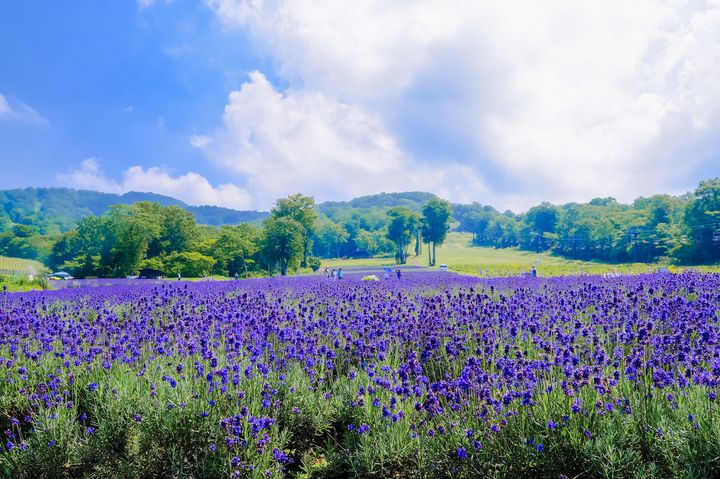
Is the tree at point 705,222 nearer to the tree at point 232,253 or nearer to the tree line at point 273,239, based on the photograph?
the tree line at point 273,239

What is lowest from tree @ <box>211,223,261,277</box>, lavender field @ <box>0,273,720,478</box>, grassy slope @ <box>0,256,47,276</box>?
lavender field @ <box>0,273,720,478</box>

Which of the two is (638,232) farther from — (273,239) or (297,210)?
(273,239)

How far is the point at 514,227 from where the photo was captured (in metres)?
132

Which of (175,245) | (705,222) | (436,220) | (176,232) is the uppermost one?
(436,220)

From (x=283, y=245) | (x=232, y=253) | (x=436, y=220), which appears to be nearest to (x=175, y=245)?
(x=232, y=253)

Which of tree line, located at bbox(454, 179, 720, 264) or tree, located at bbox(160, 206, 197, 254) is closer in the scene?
tree line, located at bbox(454, 179, 720, 264)

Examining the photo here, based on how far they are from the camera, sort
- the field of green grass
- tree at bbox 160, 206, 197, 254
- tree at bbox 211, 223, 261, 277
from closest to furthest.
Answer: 1. the field of green grass
2. tree at bbox 211, 223, 261, 277
3. tree at bbox 160, 206, 197, 254

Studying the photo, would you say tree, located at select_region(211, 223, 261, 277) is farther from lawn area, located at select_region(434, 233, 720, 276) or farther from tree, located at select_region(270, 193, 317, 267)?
lawn area, located at select_region(434, 233, 720, 276)

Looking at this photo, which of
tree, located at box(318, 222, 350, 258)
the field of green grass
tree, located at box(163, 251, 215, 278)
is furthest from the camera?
tree, located at box(318, 222, 350, 258)

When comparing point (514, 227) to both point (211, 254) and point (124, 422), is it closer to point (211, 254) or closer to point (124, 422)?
point (211, 254)

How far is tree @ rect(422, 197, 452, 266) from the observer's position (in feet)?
259

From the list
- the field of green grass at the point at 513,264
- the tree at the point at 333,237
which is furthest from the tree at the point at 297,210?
the tree at the point at 333,237

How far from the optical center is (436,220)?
80000 mm

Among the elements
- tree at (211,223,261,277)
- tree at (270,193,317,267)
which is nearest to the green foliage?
tree at (270,193,317,267)
